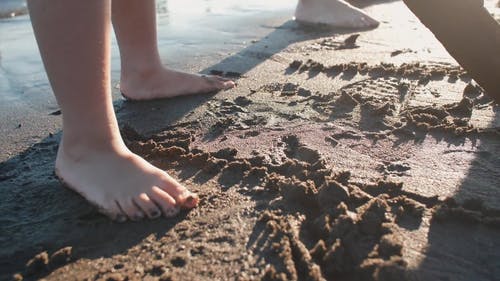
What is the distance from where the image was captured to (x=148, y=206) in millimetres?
1479

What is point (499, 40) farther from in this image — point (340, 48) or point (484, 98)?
Result: point (340, 48)

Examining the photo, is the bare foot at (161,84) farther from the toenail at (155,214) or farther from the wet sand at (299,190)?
the toenail at (155,214)

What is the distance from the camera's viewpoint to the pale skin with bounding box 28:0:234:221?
4.87 ft

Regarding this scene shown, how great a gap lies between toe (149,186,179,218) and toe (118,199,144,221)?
58 mm

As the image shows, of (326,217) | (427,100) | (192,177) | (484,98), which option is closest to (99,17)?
(192,177)

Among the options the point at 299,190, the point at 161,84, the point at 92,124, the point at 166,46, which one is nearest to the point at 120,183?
the point at 92,124

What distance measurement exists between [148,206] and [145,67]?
1.24m

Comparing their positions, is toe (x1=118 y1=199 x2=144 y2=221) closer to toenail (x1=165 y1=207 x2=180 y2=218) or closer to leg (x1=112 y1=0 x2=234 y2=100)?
toenail (x1=165 y1=207 x2=180 y2=218)

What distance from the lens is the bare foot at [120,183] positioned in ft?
4.85

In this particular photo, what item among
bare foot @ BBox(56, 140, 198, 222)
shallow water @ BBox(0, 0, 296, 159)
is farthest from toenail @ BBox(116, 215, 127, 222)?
shallow water @ BBox(0, 0, 296, 159)

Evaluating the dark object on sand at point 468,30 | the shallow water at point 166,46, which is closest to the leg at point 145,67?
the shallow water at point 166,46

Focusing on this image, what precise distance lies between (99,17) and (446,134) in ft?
4.43

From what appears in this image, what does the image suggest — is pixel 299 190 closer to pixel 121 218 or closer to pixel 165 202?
pixel 165 202

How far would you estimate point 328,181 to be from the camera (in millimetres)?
1448
